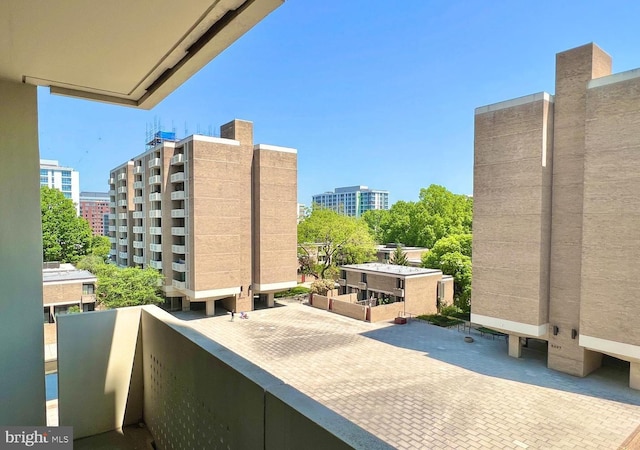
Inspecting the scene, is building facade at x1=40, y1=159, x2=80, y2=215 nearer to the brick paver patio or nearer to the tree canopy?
the tree canopy

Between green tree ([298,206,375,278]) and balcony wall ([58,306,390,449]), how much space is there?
20966 mm

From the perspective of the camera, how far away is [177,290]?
1914 cm

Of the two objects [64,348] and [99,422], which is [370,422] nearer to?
[99,422]

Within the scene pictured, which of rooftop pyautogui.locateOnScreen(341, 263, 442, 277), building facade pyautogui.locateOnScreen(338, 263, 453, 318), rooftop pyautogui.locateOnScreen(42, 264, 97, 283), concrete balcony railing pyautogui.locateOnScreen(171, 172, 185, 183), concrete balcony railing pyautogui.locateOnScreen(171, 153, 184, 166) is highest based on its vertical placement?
concrete balcony railing pyautogui.locateOnScreen(171, 153, 184, 166)

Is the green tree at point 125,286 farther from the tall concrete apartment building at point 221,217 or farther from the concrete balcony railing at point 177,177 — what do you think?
the concrete balcony railing at point 177,177

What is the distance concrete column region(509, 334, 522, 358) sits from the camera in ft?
42.5

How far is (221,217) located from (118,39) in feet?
56.1

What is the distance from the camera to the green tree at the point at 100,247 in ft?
82.8

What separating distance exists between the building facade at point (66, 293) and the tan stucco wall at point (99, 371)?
1308 centimetres

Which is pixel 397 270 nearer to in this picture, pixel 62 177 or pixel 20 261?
pixel 20 261

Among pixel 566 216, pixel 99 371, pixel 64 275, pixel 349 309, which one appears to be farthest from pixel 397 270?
pixel 99 371

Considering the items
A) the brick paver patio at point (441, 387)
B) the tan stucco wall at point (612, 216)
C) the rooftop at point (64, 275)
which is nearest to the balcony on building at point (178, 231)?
the rooftop at point (64, 275)

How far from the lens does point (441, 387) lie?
33.9 ft

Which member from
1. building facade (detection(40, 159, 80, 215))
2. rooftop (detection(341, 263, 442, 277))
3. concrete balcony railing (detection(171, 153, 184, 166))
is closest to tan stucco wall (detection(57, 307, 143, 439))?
rooftop (detection(341, 263, 442, 277))
